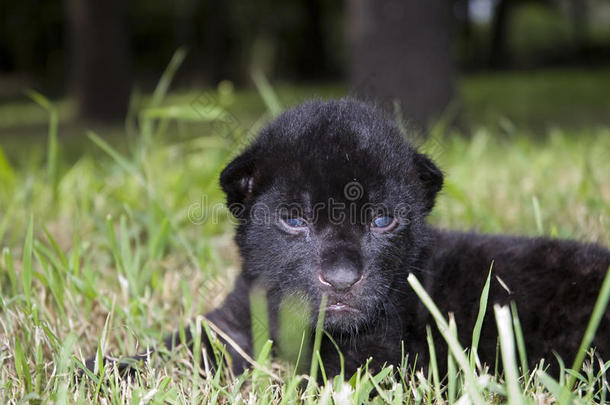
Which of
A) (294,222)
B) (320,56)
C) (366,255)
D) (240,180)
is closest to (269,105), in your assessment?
(240,180)

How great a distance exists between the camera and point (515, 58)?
34.7 meters

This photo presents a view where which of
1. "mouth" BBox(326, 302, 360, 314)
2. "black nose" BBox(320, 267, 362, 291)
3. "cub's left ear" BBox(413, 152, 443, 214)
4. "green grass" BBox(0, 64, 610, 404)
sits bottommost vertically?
"green grass" BBox(0, 64, 610, 404)

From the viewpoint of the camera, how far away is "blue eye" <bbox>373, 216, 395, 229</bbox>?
239 centimetres

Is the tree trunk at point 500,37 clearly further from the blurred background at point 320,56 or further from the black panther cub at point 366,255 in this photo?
the black panther cub at point 366,255

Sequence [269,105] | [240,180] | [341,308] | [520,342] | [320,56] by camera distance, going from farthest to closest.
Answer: [320,56]
[269,105]
[240,180]
[341,308]
[520,342]

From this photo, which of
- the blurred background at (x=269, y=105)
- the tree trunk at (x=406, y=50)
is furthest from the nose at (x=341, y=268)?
the tree trunk at (x=406, y=50)

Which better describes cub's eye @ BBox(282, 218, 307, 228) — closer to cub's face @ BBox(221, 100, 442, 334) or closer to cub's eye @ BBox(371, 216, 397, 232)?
cub's face @ BBox(221, 100, 442, 334)

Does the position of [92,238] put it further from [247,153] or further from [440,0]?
[440,0]

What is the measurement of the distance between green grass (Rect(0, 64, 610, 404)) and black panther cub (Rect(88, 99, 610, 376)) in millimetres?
130

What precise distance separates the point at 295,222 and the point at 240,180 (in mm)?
325

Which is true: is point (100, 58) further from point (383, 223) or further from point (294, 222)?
point (383, 223)

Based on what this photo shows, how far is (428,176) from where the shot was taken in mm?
2596

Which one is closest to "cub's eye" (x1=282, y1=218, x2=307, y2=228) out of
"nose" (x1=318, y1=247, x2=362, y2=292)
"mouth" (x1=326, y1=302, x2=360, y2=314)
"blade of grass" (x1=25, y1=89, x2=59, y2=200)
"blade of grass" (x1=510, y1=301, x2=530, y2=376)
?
"nose" (x1=318, y1=247, x2=362, y2=292)

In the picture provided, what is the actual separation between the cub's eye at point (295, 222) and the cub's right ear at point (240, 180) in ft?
0.72
